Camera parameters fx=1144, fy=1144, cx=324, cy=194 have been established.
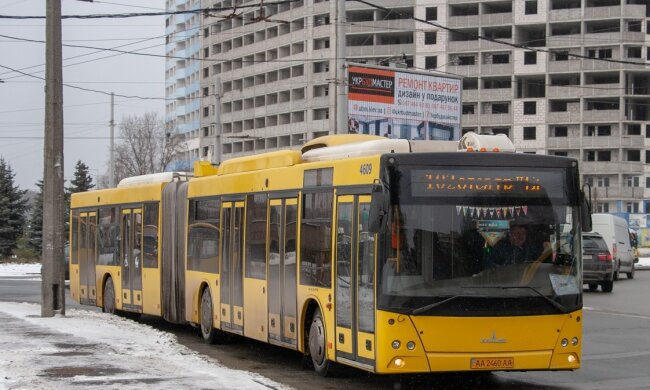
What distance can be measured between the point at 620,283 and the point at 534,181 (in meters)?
29.1

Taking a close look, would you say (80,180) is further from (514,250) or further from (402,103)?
(514,250)

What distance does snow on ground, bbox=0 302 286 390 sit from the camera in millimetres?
11805

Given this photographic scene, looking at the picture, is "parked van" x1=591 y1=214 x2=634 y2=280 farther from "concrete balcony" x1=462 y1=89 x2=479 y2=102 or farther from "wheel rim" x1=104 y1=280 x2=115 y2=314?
"concrete balcony" x1=462 y1=89 x2=479 y2=102

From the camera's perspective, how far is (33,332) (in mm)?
17562

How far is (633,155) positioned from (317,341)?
92308mm

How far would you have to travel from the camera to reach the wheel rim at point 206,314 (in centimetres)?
1773

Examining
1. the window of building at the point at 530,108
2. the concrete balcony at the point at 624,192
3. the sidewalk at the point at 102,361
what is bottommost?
the sidewalk at the point at 102,361

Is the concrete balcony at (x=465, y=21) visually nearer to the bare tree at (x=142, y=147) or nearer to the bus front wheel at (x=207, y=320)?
the bare tree at (x=142, y=147)

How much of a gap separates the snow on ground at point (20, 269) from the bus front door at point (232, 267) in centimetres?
3133

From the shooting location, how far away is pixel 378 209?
37.4 ft

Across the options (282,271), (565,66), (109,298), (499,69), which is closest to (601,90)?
(565,66)

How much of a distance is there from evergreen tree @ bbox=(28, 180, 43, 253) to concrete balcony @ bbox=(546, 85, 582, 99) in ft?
159

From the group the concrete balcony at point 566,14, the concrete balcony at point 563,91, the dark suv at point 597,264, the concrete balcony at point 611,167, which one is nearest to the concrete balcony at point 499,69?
the concrete balcony at point 563,91

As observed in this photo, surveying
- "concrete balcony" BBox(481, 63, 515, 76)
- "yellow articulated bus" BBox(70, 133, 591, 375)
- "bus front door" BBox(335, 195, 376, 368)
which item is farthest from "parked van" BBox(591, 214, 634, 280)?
"concrete balcony" BBox(481, 63, 515, 76)
